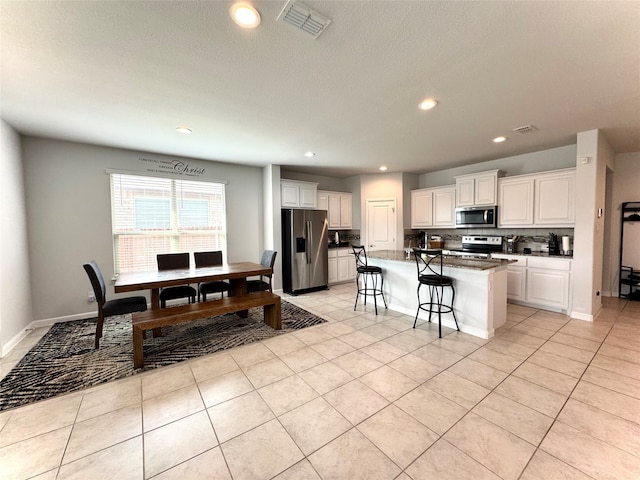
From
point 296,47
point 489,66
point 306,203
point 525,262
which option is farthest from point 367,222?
point 296,47

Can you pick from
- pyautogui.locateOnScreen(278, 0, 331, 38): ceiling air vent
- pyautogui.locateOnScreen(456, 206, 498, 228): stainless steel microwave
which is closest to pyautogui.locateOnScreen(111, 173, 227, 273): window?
pyautogui.locateOnScreen(278, 0, 331, 38): ceiling air vent

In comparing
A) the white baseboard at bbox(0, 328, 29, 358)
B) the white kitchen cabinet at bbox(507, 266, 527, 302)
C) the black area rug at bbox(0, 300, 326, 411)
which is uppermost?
the white kitchen cabinet at bbox(507, 266, 527, 302)

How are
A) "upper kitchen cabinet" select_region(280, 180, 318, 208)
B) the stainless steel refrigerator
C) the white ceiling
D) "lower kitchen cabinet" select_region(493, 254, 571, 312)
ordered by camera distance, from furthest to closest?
"upper kitchen cabinet" select_region(280, 180, 318, 208) → the stainless steel refrigerator → "lower kitchen cabinet" select_region(493, 254, 571, 312) → the white ceiling

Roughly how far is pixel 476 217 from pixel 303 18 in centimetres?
467

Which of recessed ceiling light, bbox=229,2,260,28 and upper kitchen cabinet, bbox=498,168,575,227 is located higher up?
recessed ceiling light, bbox=229,2,260,28

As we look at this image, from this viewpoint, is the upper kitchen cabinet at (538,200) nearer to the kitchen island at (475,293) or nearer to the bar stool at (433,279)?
the kitchen island at (475,293)

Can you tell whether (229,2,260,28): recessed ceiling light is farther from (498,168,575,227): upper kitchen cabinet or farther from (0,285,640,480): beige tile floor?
(498,168,575,227): upper kitchen cabinet

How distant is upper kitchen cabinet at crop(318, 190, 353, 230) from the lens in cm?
610

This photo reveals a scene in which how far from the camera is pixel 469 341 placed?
2955 millimetres

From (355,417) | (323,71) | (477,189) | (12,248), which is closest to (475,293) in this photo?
(355,417)

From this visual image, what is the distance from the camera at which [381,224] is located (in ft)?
20.3

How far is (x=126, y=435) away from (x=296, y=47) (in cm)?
288

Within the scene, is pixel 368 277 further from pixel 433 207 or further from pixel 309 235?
pixel 433 207

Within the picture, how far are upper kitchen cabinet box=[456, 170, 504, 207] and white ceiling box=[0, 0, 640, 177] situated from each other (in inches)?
44.2
